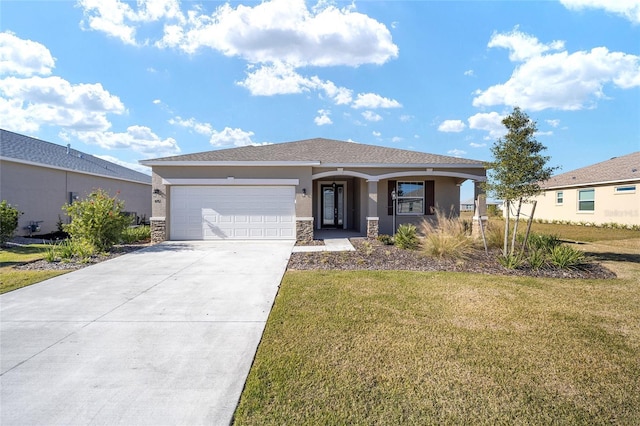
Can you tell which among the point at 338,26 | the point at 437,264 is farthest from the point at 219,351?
the point at 338,26

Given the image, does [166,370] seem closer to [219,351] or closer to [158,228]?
[219,351]

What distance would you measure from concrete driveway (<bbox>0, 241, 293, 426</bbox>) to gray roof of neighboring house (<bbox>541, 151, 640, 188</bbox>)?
66.4 ft

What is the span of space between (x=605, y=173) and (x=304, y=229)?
2094 centimetres

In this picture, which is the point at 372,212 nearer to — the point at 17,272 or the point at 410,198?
the point at 410,198

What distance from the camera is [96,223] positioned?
982 centimetres

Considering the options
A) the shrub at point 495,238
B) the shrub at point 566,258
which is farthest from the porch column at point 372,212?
the shrub at point 566,258

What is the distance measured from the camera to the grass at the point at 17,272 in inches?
255

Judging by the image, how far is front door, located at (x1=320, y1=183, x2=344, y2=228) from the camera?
16453mm

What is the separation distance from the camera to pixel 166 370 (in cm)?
327

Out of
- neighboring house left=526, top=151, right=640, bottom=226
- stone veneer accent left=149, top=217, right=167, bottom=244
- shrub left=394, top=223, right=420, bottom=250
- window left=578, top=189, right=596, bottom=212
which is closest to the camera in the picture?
shrub left=394, top=223, right=420, bottom=250

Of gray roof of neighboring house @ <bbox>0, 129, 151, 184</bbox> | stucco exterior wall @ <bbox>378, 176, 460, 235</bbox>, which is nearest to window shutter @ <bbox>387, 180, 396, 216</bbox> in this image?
stucco exterior wall @ <bbox>378, 176, 460, 235</bbox>

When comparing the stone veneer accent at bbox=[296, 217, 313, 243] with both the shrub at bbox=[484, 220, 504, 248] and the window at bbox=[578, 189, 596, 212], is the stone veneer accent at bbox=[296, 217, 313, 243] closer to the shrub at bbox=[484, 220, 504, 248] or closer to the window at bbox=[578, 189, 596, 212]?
the shrub at bbox=[484, 220, 504, 248]

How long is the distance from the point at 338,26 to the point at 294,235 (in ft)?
27.6

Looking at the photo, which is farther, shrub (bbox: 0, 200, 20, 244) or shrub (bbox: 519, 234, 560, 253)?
shrub (bbox: 0, 200, 20, 244)
